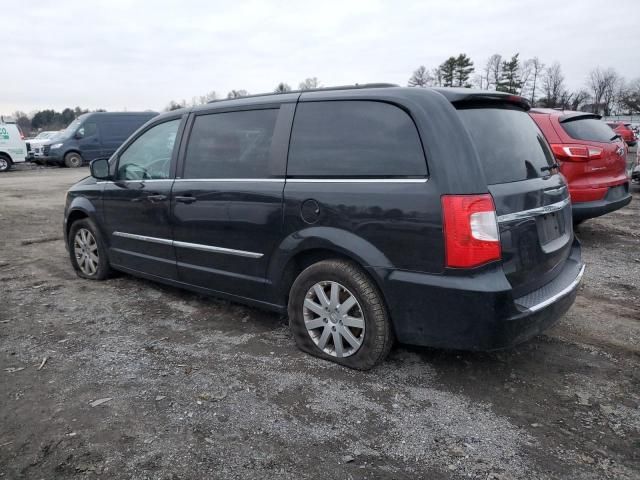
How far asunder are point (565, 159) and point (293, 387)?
4628 mm

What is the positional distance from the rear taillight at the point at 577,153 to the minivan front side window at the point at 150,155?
4428mm

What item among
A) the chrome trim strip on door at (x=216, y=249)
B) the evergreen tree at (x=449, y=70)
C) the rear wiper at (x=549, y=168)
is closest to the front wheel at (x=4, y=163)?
the chrome trim strip on door at (x=216, y=249)

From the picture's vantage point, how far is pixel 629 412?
8.82 feet

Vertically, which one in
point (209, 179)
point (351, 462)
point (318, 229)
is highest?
point (209, 179)

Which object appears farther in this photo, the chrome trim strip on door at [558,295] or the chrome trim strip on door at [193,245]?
the chrome trim strip on door at [193,245]

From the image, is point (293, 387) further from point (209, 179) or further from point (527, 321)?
point (209, 179)

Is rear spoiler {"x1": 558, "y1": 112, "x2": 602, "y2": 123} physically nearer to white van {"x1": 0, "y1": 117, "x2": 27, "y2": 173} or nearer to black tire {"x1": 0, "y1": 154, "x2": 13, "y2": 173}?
white van {"x1": 0, "y1": 117, "x2": 27, "y2": 173}

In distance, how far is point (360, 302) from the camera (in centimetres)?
302

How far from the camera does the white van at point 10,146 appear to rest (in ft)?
67.1

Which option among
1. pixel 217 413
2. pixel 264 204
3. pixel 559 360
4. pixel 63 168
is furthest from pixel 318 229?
pixel 63 168

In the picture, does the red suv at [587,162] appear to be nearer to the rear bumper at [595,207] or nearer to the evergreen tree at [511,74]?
the rear bumper at [595,207]

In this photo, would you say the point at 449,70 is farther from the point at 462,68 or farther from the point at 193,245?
the point at 193,245

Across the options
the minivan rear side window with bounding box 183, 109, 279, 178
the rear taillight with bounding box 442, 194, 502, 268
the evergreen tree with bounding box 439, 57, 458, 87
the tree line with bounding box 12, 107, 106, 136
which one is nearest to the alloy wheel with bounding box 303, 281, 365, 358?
the rear taillight with bounding box 442, 194, 502, 268

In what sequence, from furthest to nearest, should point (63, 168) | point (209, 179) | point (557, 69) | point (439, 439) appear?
point (557, 69)
point (63, 168)
point (209, 179)
point (439, 439)
